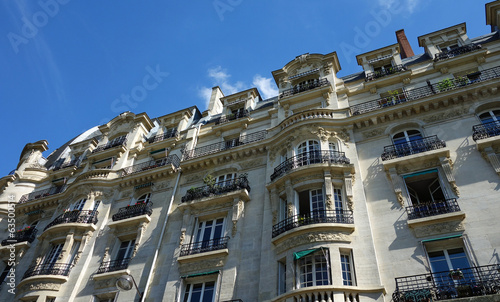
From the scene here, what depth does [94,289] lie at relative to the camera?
16875mm

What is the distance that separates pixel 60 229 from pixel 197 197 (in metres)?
8.06

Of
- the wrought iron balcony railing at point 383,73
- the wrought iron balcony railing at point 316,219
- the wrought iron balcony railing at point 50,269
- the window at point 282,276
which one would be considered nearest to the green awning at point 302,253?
the window at point 282,276

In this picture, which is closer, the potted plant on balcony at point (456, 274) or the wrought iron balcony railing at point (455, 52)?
the potted plant on balcony at point (456, 274)

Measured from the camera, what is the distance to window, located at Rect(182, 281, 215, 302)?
47.8 feet

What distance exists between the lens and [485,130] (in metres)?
14.7

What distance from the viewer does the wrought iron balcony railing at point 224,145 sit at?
20.8m

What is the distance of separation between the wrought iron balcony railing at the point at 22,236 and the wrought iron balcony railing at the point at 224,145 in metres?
10.6

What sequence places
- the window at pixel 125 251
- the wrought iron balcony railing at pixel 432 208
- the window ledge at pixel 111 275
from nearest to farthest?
the wrought iron balcony railing at pixel 432 208, the window ledge at pixel 111 275, the window at pixel 125 251

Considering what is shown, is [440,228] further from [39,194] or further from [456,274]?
[39,194]

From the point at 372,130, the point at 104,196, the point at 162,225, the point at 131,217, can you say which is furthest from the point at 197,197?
the point at 372,130

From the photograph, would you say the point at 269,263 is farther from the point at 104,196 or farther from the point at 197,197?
the point at 104,196

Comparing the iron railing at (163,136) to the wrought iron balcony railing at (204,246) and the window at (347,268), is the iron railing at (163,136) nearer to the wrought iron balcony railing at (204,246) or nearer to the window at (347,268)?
the wrought iron balcony railing at (204,246)

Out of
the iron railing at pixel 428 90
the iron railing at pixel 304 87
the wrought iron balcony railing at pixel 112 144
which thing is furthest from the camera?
the wrought iron balcony railing at pixel 112 144

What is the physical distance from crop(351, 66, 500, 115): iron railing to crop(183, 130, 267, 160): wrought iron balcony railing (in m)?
5.41
